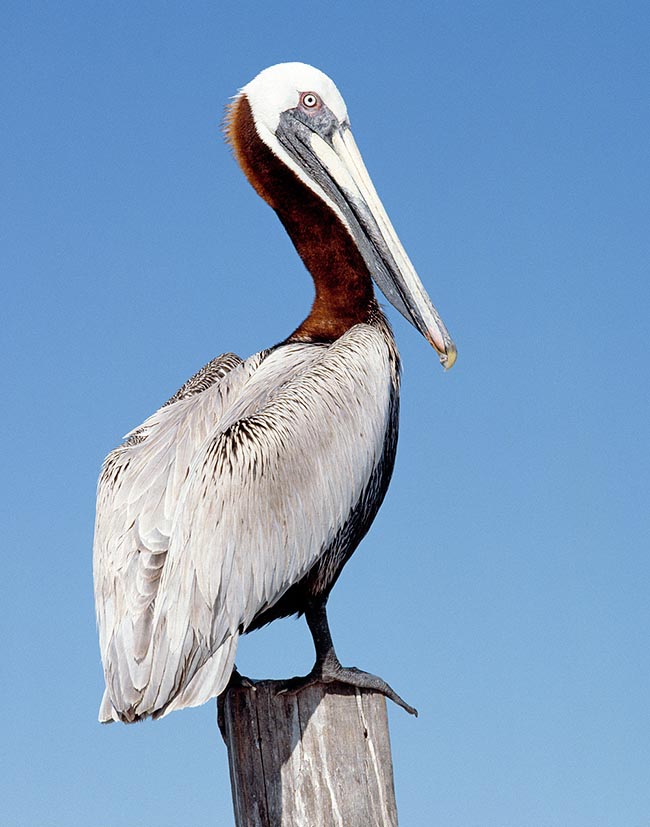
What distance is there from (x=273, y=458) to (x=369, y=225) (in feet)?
5.50

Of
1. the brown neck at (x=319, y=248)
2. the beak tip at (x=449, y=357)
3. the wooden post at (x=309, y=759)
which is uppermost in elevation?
the brown neck at (x=319, y=248)

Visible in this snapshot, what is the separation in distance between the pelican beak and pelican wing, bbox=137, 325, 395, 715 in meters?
0.33

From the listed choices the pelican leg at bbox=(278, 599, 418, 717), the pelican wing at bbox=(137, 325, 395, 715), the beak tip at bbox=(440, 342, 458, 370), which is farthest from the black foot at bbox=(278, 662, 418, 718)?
the beak tip at bbox=(440, 342, 458, 370)

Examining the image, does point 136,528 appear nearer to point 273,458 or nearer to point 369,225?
point 273,458

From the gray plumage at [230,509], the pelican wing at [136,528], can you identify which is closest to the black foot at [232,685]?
the gray plumage at [230,509]

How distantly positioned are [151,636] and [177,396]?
187 cm

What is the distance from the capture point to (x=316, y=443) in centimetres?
561

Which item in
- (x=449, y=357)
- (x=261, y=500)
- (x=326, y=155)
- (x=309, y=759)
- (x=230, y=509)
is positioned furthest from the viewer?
(x=326, y=155)

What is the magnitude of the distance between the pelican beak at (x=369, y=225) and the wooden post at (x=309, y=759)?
6.20ft

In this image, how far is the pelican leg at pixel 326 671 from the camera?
208 inches

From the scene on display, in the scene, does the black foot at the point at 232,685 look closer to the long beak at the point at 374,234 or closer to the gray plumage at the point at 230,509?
the gray plumage at the point at 230,509

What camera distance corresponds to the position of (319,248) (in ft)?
21.5

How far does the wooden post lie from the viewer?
490 cm

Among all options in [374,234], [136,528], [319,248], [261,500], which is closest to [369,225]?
[374,234]
